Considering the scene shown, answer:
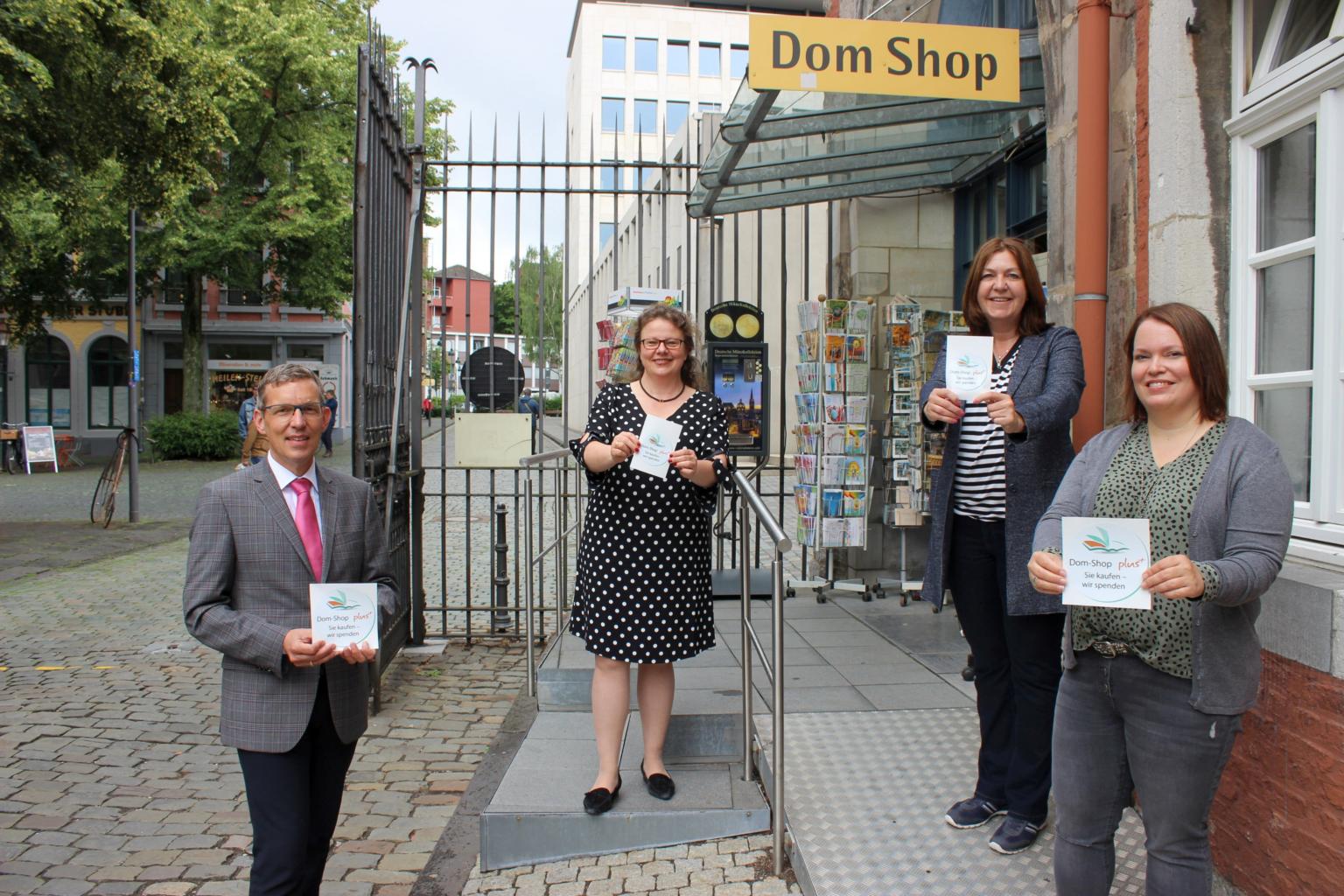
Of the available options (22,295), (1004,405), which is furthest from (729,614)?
(22,295)

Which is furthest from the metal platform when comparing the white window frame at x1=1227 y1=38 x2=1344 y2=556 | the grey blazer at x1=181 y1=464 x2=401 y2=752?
the grey blazer at x1=181 y1=464 x2=401 y2=752

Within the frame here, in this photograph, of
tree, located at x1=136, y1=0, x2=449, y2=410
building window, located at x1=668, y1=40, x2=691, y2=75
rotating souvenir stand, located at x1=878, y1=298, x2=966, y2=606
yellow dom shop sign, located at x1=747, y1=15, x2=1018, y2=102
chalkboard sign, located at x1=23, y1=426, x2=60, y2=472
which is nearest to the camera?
yellow dom shop sign, located at x1=747, y1=15, x2=1018, y2=102

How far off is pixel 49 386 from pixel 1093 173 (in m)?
33.2

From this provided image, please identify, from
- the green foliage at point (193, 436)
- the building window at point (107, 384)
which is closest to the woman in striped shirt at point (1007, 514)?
the green foliage at point (193, 436)

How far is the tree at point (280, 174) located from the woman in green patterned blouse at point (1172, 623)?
76.7 feet

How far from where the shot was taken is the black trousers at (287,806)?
2490 millimetres

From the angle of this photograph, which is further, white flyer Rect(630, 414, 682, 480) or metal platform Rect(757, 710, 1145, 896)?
white flyer Rect(630, 414, 682, 480)

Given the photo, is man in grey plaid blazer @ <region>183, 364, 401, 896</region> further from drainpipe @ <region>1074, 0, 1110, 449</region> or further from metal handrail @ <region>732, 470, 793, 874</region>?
drainpipe @ <region>1074, 0, 1110, 449</region>

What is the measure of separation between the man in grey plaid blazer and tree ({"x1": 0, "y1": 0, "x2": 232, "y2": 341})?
9.51 meters

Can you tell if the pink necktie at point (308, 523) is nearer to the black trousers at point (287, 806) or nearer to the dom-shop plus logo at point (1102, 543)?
the black trousers at point (287, 806)

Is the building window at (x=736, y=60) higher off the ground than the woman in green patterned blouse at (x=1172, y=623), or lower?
higher

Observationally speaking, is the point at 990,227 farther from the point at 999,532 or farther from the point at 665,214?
the point at 999,532

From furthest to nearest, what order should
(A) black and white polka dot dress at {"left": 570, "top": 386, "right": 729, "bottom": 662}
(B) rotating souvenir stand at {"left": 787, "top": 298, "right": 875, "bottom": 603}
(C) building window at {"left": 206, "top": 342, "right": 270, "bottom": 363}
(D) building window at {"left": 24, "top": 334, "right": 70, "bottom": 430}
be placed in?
(C) building window at {"left": 206, "top": 342, "right": 270, "bottom": 363} < (D) building window at {"left": 24, "top": 334, "right": 70, "bottom": 430} < (B) rotating souvenir stand at {"left": 787, "top": 298, "right": 875, "bottom": 603} < (A) black and white polka dot dress at {"left": 570, "top": 386, "right": 729, "bottom": 662}

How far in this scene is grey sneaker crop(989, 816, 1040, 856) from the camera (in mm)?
3186
